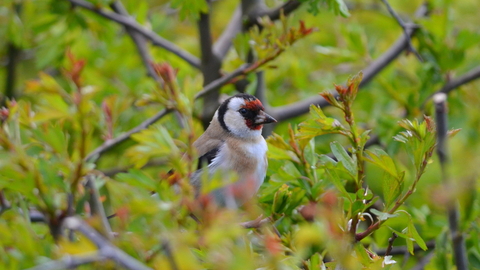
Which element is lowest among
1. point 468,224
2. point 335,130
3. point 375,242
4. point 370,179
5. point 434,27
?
point 370,179

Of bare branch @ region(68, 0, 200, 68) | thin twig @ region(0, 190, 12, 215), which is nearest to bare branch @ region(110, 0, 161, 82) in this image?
bare branch @ region(68, 0, 200, 68)

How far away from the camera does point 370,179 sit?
13.5 feet

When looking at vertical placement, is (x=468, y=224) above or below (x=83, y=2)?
below

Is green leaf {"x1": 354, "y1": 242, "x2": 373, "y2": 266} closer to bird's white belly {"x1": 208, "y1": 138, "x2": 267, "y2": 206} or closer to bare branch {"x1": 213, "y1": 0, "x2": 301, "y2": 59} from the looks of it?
bird's white belly {"x1": 208, "y1": 138, "x2": 267, "y2": 206}

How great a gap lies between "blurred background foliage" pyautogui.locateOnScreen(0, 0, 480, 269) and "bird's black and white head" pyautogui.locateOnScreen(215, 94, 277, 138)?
16 centimetres

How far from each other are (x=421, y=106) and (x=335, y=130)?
1.76 meters

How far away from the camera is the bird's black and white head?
3.25 meters

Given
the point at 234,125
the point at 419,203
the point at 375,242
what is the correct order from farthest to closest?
the point at 419,203 < the point at 234,125 < the point at 375,242

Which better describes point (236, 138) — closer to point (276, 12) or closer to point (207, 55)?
point (207, 55)

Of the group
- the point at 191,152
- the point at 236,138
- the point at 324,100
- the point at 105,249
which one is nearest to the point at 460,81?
the point at 324,100

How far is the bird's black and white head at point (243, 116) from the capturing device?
128 inches

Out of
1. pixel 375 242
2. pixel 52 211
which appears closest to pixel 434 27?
pixel 375 242

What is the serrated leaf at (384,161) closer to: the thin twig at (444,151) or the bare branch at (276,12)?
the thin twig at (444,151)

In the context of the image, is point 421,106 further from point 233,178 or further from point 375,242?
point 233,178
